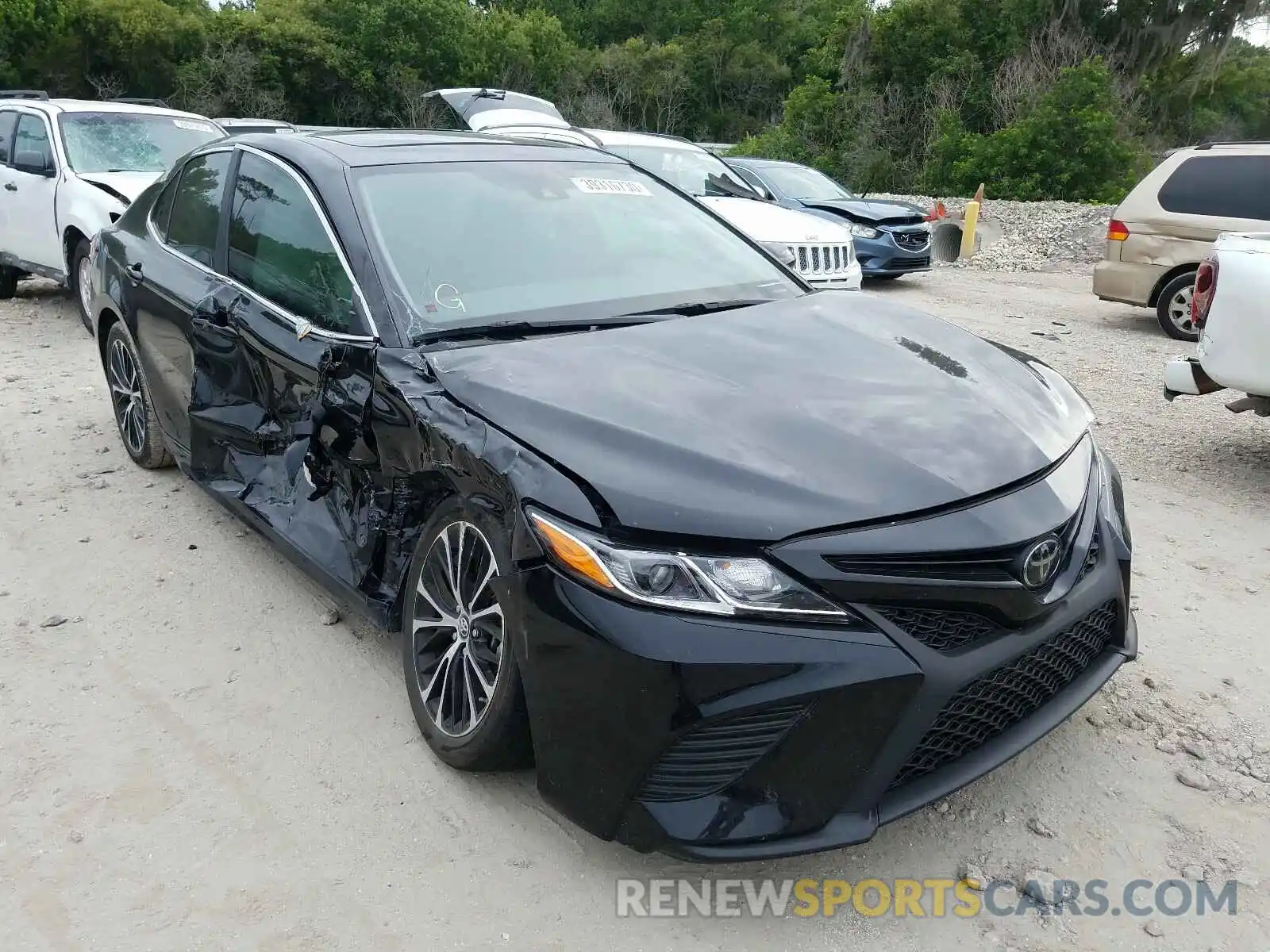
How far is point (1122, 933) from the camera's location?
2.31m

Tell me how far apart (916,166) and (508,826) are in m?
24.8

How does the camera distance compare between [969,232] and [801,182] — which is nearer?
[801,182]

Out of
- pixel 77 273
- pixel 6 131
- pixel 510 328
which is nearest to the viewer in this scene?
pixel 510 328

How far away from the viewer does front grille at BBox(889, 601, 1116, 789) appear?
7.42ft

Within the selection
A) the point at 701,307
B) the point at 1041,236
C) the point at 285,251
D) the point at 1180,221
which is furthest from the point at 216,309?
the point at 1041,236

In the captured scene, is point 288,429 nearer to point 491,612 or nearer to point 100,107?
point 491,612

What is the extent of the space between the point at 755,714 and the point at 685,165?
9.19 meters

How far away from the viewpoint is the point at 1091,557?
260cm

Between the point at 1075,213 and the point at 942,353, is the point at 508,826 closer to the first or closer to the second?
the point at 942,353

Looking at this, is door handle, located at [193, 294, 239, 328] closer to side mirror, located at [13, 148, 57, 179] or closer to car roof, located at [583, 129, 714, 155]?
side mirror, located at [13, 148, 57, 179]

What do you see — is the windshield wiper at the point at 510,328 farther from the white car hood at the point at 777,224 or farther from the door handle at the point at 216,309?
the white car hood at the point at 777,224

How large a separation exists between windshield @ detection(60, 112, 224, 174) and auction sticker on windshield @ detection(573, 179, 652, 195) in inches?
254

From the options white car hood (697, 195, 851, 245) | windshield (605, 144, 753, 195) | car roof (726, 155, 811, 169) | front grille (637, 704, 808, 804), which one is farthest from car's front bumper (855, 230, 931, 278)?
front grille (637, 704, 808, 804)

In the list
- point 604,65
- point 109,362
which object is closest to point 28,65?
point 604,65
